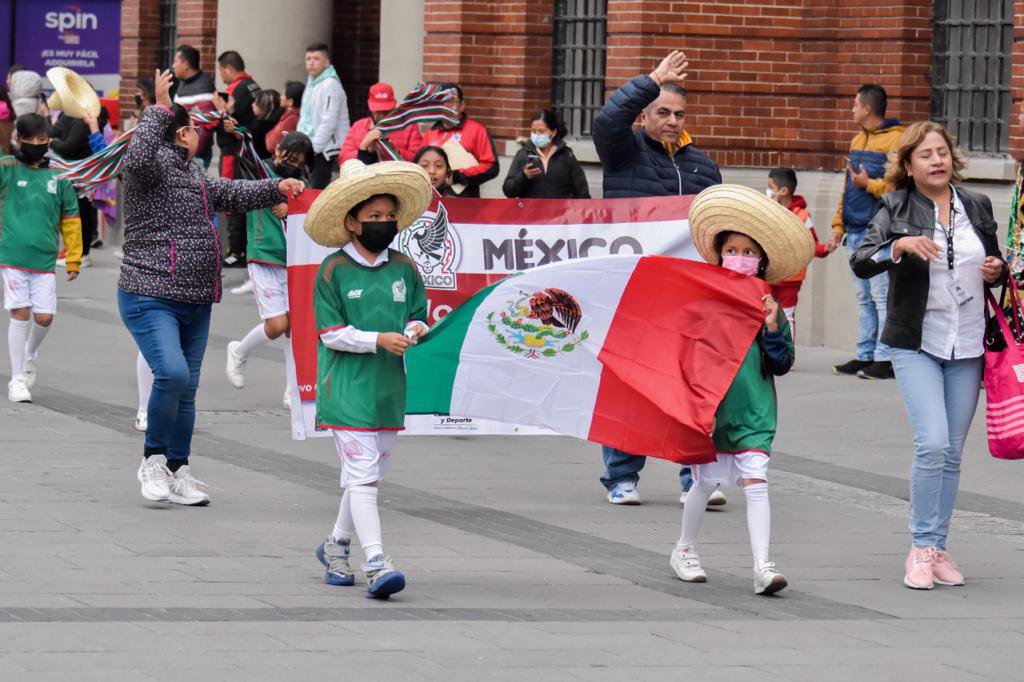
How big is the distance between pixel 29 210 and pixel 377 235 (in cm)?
547

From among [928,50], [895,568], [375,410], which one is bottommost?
[895,568]

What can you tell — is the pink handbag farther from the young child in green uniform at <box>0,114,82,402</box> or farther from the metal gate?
the metal gate

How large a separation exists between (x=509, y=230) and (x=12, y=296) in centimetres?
370

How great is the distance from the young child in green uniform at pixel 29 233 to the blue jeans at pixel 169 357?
3.14 meters

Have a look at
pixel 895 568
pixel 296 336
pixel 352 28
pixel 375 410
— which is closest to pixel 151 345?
pixel 296 336

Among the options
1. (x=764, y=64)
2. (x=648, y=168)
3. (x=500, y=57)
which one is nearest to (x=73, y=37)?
(x=500, y=57)

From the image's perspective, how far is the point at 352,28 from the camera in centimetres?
2334

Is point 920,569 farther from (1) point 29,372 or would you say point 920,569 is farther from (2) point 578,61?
(2) point 578,61

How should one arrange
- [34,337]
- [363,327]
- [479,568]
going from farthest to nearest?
[34,337] → [479,568] → [363,327]

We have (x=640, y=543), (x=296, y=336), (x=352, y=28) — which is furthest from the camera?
(x=352, y=28)

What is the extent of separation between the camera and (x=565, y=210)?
32.6ft

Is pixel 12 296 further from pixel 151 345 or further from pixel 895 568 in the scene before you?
pixel 895 568

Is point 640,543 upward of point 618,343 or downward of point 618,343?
downward

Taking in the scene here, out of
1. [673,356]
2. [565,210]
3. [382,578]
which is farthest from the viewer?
[565,210]
